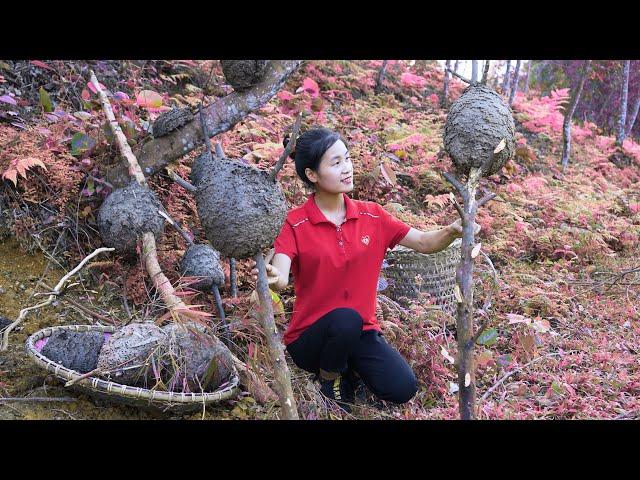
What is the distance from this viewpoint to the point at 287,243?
2.61 metres

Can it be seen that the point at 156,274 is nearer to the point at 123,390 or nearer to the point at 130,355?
the point at 130,355

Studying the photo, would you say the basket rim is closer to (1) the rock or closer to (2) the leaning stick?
(1) the rock

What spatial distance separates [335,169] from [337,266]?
43 cm

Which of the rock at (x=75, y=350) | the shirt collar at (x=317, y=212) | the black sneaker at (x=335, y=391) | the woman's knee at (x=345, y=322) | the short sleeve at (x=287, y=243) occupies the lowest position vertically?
the black sneaker at (x=335, y=391)

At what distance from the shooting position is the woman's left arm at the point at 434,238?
8.36 ft

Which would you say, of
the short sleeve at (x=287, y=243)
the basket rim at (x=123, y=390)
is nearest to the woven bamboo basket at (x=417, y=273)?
the short sleeve at (x=287, y=243)

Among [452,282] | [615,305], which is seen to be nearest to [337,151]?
[452,282]

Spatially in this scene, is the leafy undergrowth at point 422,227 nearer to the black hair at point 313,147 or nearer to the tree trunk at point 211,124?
the tree trunk at point 211,124

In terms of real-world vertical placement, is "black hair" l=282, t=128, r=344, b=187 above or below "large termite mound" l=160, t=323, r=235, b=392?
above

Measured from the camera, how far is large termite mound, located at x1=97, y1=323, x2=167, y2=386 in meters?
2.58

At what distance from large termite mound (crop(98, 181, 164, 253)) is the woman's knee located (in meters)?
1.36

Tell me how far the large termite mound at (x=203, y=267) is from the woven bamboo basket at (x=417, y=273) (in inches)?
45.8

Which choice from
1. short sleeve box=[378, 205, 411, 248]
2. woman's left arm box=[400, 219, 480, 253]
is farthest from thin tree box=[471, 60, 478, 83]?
short sleeve box=[378, 205, 411, 248]

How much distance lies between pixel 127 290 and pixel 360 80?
15.7 feet
